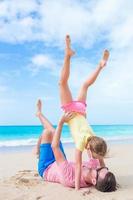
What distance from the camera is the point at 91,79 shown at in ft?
19.6

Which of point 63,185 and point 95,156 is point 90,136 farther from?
point 63,185

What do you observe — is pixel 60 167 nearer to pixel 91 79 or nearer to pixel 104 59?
pixel 91 79

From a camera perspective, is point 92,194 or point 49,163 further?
point 49,163

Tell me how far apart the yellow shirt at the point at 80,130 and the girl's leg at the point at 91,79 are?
355 millimetres

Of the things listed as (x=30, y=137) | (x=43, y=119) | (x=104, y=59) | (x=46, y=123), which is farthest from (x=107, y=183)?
(x=30, y=137)

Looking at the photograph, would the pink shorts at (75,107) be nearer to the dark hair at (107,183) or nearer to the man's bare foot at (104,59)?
the man's bare foot at (104,59)

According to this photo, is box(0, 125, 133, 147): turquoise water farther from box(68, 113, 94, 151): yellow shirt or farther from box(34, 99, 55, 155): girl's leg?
box(68, 113, 94, 151): yellow shirt

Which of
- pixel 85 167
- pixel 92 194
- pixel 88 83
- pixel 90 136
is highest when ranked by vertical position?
pixel 88 83

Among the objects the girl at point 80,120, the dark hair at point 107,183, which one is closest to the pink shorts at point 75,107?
the girl at point 80,120

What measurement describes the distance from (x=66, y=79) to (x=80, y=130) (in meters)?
0.91

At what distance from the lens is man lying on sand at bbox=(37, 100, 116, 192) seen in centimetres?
509

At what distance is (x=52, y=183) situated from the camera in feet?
18.7

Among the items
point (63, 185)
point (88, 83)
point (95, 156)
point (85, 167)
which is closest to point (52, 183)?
point (63, 185)

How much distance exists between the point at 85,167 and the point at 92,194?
1.70ft
